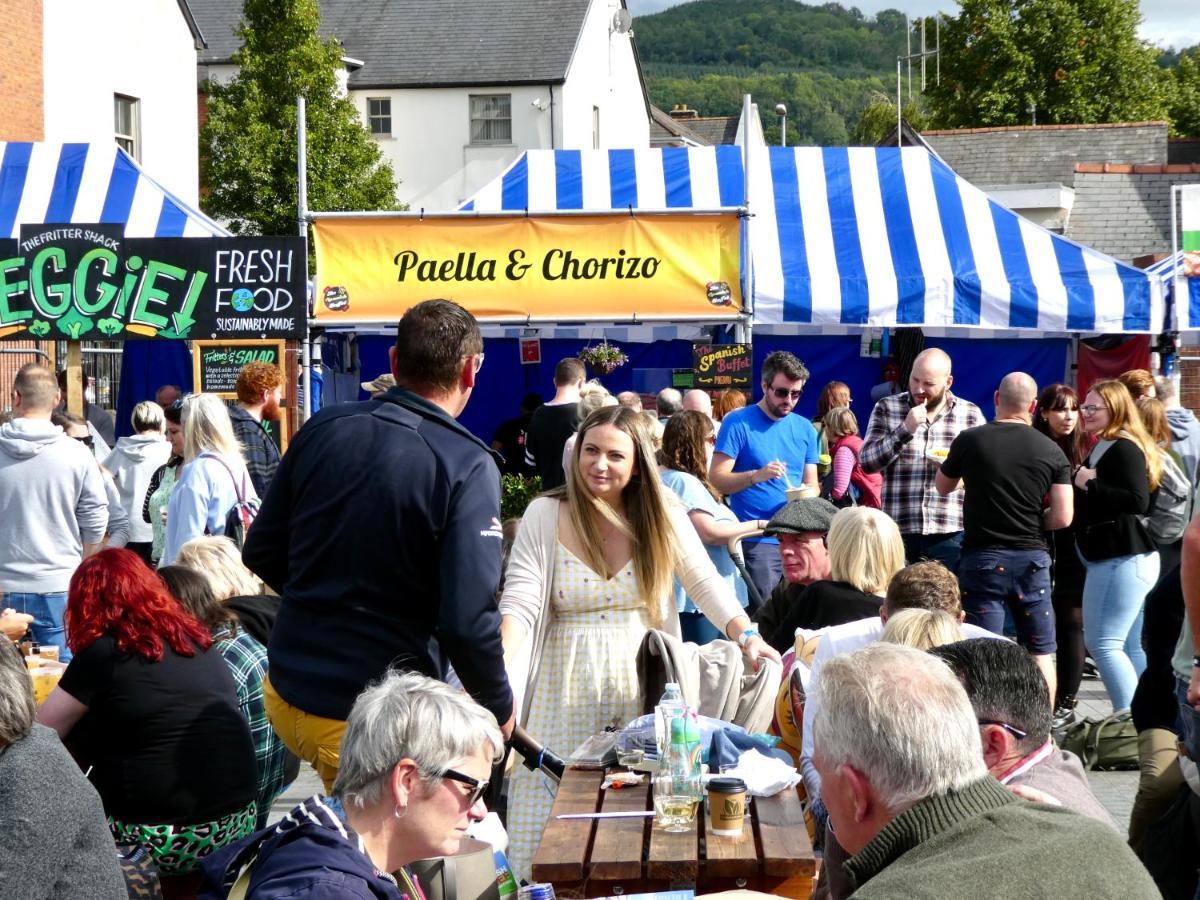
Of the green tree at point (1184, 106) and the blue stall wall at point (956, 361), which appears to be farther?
the green tree at point (1184, 106)

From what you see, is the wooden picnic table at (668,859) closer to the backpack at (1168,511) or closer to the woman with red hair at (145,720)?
the woman with red hair at (145,720)

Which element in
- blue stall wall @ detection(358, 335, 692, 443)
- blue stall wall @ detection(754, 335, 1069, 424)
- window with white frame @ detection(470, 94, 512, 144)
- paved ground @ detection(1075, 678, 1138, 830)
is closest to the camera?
paved ground @ detection(1075, 678, 1138, 830)

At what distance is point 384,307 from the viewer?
12234 millimetres

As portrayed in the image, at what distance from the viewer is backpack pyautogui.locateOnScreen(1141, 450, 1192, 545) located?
7441mm

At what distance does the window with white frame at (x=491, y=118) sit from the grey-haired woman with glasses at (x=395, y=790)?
39261mm

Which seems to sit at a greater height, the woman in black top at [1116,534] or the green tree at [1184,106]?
the green tree at [1184,106]

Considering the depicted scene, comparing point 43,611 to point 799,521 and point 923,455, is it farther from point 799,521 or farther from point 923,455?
point 923,455

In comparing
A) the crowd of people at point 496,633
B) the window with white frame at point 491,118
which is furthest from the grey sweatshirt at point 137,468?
the window with white frame at point 491,118

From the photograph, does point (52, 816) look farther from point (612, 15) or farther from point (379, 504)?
point (612, 15)

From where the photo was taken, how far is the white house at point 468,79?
41094mm

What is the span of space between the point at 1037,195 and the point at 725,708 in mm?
28195

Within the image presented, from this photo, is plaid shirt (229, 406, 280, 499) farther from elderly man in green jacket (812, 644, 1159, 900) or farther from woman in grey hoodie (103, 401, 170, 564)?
elderly man in green jacket (812, 644, 1159, 900)

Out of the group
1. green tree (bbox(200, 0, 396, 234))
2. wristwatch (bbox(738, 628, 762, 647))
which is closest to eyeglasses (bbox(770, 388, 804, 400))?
wristwatch (bbox(738, 628, 762, 647))

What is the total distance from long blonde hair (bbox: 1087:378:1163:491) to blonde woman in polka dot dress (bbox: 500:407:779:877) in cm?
347
